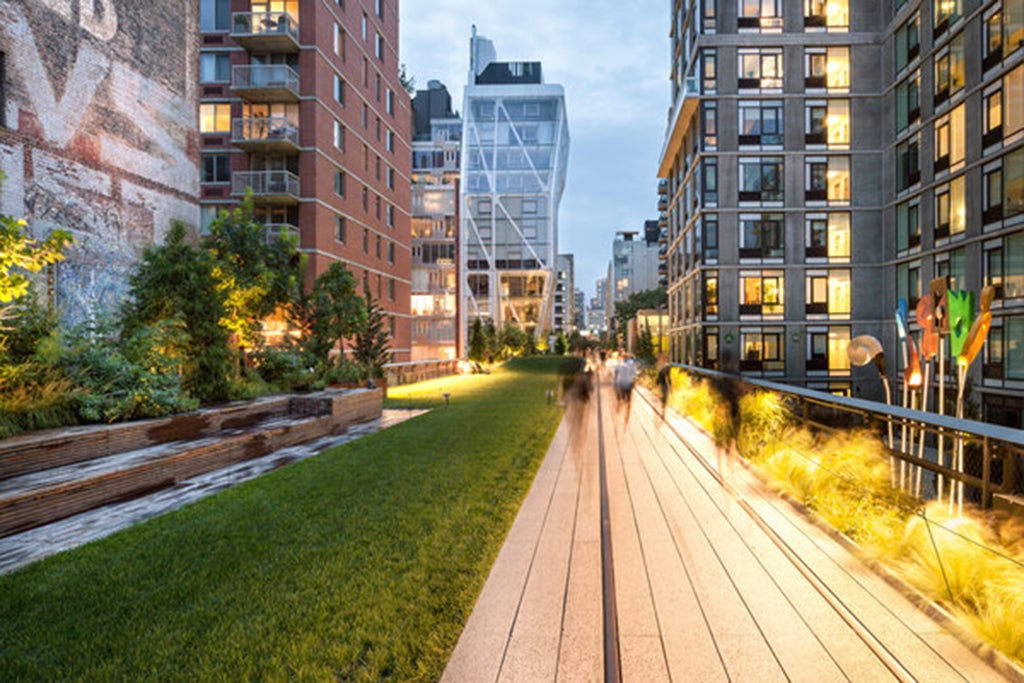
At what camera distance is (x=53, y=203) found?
10914 mm

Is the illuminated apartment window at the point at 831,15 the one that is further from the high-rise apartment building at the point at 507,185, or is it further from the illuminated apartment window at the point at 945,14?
the high-rise apartment building at the point at 507,185

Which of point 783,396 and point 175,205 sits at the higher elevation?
point 175,205

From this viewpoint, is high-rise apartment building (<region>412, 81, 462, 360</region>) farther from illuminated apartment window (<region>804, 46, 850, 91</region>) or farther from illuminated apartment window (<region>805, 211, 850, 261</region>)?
illuminated apartment window (<region>805, 211, 850, 261</region>)

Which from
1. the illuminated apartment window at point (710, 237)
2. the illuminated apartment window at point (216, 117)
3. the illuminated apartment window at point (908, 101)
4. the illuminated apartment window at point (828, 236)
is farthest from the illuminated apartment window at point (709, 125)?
the illuminated apartment window at point (216, 117)

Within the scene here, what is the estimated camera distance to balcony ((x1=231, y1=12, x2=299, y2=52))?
2573 cm

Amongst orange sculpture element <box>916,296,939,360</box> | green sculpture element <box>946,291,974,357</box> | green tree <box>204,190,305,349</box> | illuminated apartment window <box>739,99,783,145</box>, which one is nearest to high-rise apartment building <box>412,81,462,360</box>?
illuminated apartment window <box>739,99,783,145</box>

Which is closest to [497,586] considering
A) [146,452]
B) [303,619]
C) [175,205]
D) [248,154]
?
[303,619]

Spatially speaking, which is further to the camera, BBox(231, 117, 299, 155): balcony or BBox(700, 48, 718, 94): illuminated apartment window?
BBox(700, 48, 718, 94): illuminated apartment window

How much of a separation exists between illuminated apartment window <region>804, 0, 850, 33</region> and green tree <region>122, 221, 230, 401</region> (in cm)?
3722

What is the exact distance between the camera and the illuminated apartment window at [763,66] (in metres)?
32.3

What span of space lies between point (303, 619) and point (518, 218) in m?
83.9

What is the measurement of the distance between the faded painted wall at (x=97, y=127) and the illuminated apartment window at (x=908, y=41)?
34705 millimetres

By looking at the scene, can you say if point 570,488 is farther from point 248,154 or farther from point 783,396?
point 248,154

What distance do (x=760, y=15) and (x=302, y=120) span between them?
27860 mm
